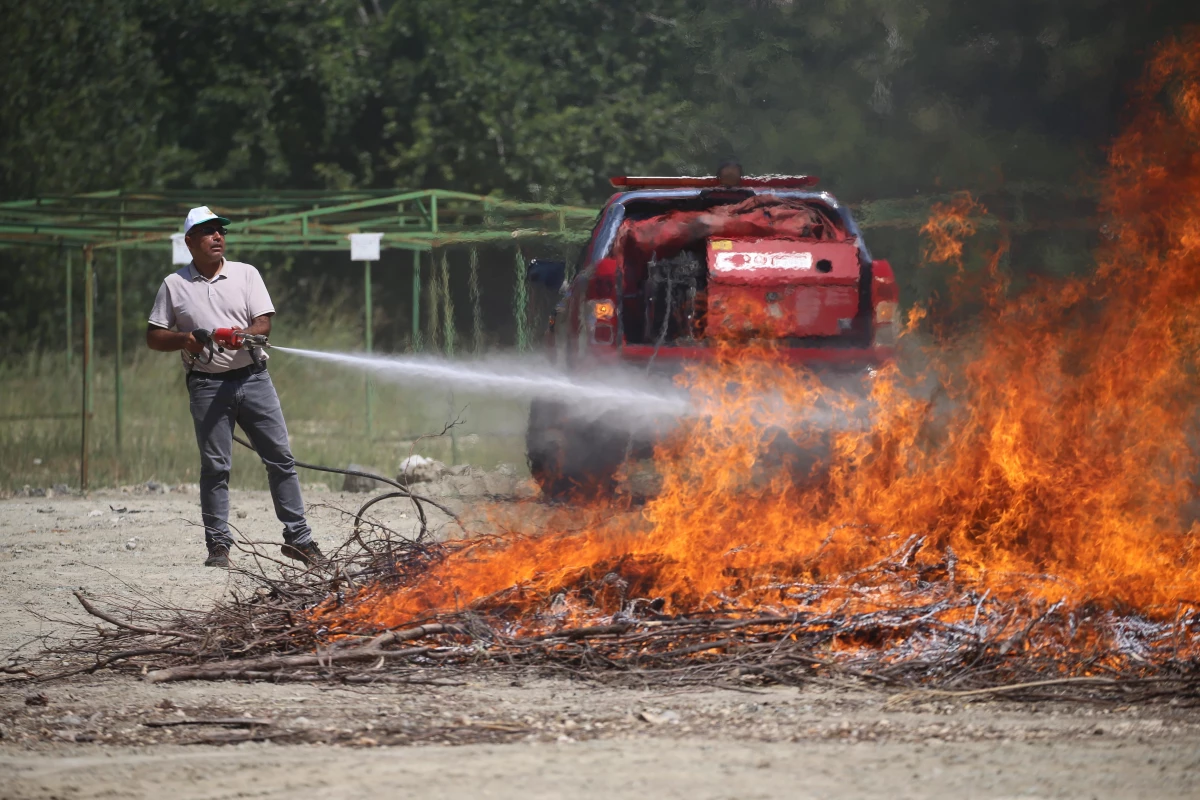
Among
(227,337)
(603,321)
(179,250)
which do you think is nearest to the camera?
(227,337)

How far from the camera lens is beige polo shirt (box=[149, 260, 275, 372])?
723 centimetres

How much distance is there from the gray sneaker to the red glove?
100 cm

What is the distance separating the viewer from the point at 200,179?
24.4 m

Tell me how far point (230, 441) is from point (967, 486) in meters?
3.49

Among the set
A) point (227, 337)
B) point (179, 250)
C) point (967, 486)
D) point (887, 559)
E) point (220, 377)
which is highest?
point (179, 250)

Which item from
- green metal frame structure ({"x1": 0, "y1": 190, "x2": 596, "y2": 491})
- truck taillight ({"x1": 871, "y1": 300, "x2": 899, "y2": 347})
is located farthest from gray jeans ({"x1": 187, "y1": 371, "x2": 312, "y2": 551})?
green metal frame structure ({"x1": 0, "y1": 190, "x2": 596, "y2": 491})

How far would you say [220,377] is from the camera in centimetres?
725

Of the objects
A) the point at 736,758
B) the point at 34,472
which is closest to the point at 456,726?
the point at 736,758

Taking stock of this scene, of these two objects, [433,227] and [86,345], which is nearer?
[86,345]

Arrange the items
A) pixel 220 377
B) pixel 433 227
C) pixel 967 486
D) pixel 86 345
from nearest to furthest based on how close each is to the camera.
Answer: pixel 967 486
pixel 220 377
pixel 86 345
pixel 433 227

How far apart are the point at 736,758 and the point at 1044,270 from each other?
8675mm

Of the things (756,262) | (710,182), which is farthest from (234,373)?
(710,182)

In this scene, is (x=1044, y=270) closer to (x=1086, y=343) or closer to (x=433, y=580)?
(x=1086, y=343)

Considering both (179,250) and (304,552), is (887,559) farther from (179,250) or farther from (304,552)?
(179,250)
